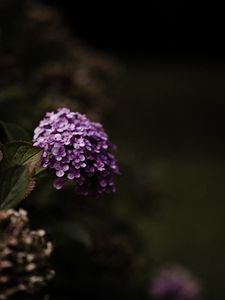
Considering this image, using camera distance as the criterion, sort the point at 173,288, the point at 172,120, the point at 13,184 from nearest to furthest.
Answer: the point at 13,184
the point at 173,288
the point at 172,120

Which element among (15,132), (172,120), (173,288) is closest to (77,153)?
(15,132)

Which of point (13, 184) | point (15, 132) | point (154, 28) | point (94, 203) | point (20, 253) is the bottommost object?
point (20, 253)

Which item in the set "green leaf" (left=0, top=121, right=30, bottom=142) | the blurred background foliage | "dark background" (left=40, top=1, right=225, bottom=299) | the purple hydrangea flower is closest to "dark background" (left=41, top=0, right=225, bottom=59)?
"dark background" (left=40, top=1, right=225, bottom=299)

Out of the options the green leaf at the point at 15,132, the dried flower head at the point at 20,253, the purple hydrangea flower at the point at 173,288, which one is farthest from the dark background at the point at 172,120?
the dried flower head at the point at 20,253

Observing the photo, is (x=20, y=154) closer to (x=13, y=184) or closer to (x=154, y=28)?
(x=13, y=184)

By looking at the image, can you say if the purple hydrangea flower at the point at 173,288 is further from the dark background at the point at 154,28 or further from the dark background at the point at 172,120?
the dark background at the point at 154,28

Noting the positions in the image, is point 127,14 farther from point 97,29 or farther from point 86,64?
point 86,64
